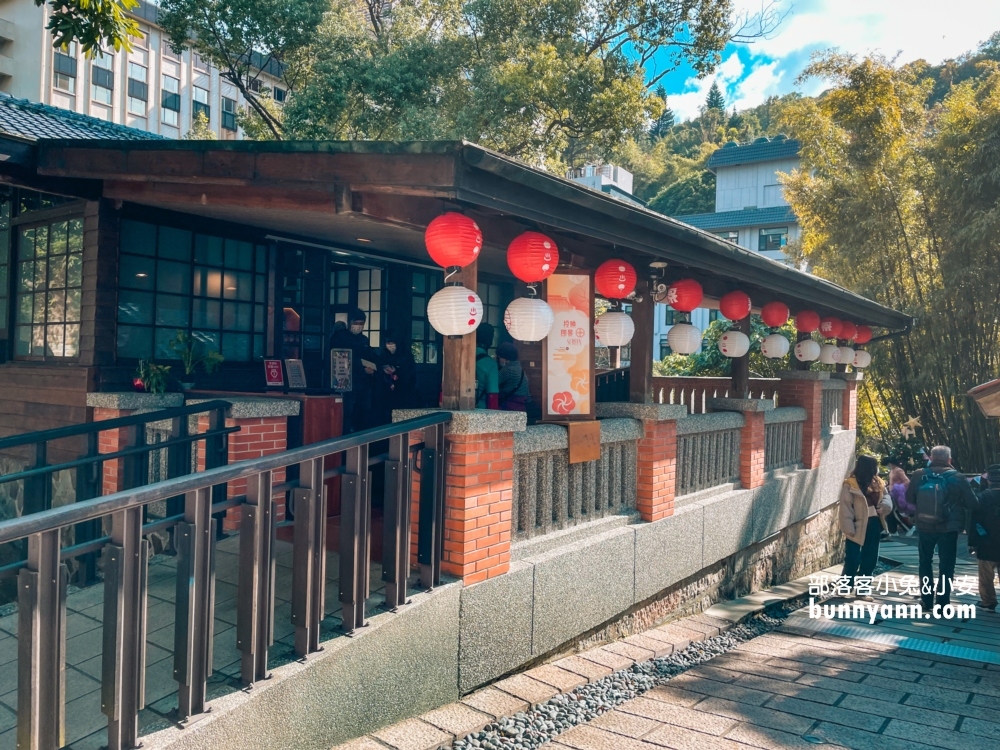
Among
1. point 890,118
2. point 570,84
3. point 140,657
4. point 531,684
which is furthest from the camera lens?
point 570,84

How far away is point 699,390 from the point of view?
9383mm

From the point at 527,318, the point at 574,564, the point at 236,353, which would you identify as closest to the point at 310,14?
the point at 236,353

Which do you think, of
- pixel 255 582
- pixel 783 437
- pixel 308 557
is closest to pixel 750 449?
pixel 783 437

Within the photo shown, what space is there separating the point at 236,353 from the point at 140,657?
494 centimetres

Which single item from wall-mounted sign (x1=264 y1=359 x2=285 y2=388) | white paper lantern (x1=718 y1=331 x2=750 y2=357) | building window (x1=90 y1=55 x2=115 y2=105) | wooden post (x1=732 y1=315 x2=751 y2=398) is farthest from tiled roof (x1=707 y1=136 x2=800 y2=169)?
wall-mounted sign (x1=264 y1=359 x2=285 y2=388)

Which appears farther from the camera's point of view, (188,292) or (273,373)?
(273,373)

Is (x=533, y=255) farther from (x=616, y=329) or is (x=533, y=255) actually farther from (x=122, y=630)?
(x=122, y=630)

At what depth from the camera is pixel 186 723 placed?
292 centimetres

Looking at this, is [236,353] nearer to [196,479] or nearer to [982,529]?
[196,479]

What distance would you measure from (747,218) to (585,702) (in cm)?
3626

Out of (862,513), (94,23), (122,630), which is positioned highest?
(94,23)

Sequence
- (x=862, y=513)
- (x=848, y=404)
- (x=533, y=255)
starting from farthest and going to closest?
(x=848, y=404)
(x=862, y=513)
(x=533, y=255)

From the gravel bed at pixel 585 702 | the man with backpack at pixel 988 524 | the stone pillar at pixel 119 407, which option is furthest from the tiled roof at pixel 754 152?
the stone pillar at pixel 119 407

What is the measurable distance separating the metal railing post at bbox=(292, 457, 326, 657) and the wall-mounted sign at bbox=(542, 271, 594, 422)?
2370mm
